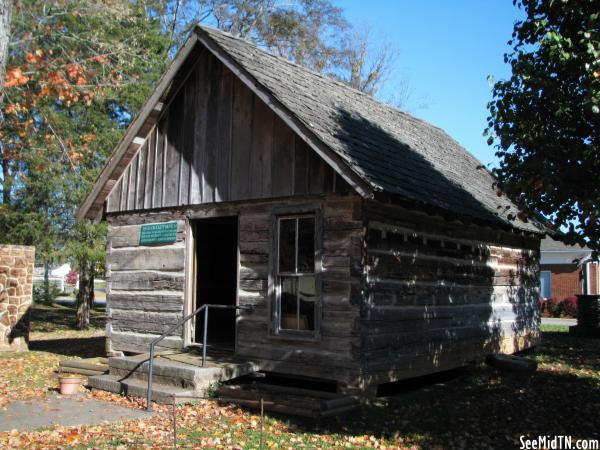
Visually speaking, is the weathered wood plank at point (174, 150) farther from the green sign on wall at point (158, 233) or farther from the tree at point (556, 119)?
the tree at point (556, 119)

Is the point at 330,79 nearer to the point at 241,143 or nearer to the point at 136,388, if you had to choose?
the point at 241,143

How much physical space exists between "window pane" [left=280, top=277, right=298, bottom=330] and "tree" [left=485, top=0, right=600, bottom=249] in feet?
12.4

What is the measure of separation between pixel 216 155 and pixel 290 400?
194 inches

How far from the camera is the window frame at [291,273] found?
9992 mm

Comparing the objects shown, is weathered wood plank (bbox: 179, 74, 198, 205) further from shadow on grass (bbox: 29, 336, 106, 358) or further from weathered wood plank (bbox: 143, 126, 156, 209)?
shadow on grass (bbox: 29, 336, 106, 358)

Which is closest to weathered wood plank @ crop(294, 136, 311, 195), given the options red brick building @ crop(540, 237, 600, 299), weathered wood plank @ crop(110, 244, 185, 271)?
weathered wood plank @ crop(110, 244, 185, 271)

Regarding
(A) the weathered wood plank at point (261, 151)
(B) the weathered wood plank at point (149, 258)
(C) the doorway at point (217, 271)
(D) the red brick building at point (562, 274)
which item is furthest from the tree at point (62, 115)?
(D) the red brick building at point (562, 274)

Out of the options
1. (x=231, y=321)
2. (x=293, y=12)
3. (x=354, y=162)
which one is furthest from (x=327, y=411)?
(x=293, y=12)

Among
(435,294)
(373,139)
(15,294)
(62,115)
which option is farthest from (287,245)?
(62,115)

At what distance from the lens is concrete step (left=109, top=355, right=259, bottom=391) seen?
9691 millimetres

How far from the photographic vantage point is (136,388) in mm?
10031

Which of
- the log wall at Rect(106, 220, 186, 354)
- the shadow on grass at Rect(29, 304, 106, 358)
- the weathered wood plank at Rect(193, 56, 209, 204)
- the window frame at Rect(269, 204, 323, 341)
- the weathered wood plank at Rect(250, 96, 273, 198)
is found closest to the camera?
the window frame at Rect(269, 204, 323, 341)

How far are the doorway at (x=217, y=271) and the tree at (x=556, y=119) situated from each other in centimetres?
724

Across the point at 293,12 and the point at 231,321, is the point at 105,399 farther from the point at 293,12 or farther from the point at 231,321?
the point at 293,12
